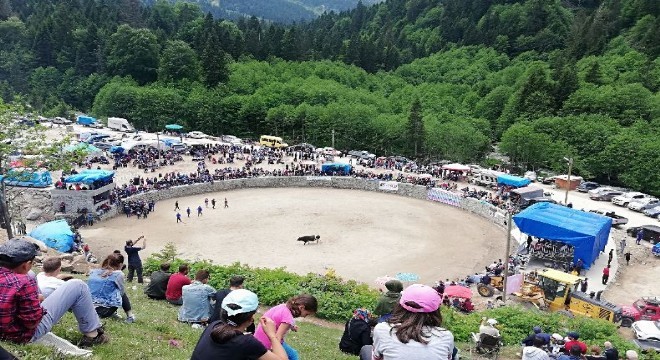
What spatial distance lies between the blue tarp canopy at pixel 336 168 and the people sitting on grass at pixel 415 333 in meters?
44.8

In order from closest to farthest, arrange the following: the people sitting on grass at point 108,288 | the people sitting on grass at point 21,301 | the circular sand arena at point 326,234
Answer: the people sitting on grass at point 21,301 < the people sitting on grass at point 108,288 < the circular sand arena at point 326,234

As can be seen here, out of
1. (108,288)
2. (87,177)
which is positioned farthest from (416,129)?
(108,288)

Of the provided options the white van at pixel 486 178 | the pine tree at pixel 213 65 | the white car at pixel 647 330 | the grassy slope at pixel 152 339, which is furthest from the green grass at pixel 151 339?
the pine tree at pixel 213 65

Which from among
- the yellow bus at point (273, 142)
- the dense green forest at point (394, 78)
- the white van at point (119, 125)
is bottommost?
the yellow bus at point (273, 142)

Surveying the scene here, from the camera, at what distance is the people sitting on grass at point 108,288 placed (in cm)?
948

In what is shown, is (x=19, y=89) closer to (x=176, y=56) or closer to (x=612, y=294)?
(x=176, y=56)

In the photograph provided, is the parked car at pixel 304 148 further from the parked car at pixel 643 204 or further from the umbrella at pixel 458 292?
the umbrella at pixel 458 292

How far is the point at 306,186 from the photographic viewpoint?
48.8 m

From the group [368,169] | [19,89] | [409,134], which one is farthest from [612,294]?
[19,89]

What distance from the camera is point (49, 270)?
8133 millimetres

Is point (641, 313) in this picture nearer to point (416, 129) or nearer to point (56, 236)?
point (56, 236)

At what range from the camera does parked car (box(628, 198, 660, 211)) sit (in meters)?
40.2

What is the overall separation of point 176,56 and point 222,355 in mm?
91782

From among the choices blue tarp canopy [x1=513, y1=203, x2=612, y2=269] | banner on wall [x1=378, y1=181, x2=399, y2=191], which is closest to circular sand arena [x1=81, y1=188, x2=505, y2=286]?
banner on wall [x1=378, y1=181, x2=399, y2=191]
